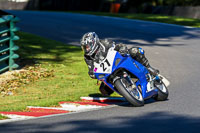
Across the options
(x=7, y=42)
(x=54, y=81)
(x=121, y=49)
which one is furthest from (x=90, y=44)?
(x=7, y=42)

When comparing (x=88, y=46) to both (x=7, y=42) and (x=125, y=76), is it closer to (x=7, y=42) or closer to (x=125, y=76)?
(x=125, y=76)

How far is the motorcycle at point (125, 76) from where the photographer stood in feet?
24.7

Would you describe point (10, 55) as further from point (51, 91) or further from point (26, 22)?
point (26, 22)

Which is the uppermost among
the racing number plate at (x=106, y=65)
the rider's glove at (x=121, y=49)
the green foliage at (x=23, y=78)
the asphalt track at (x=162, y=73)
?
the rider's glove at (x=121, y=49)

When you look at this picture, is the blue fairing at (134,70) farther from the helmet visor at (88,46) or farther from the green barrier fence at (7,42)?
the green barrier fence at (7,42)

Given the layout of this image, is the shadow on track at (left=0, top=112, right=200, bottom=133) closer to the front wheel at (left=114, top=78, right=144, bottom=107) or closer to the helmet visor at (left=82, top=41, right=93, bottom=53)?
the front wheel at (left=114, top=78, right=144, bottom=107)

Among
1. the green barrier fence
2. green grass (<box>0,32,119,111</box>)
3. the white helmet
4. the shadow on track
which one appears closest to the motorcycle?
the white helmet

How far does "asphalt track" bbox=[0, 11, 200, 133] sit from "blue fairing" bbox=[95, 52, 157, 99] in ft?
1.06

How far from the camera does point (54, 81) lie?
1152 centimetres

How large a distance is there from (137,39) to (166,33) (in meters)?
2.66

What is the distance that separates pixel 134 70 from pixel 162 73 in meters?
4.82

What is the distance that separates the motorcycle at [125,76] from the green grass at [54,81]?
152 cm

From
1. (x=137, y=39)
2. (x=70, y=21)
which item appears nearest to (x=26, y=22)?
(x=70, y=21)

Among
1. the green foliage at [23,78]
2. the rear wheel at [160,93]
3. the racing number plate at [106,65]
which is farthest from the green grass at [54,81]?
the rear wheel at [160,93]
